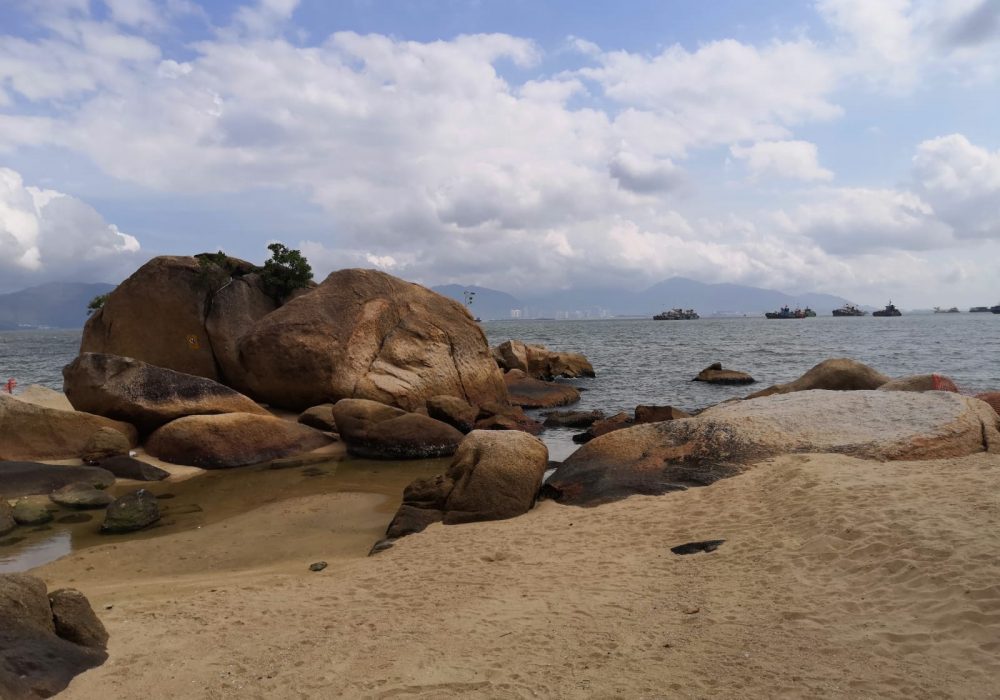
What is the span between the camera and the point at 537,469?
423 inches

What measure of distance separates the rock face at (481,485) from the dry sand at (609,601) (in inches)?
19.3

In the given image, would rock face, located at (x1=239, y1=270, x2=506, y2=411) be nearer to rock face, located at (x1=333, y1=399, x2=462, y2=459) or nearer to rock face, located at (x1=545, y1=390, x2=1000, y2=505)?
rock face, located at (x1=333, y1=399, x2=462, y2=459)

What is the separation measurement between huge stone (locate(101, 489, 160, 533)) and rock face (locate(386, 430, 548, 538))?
4046 mm

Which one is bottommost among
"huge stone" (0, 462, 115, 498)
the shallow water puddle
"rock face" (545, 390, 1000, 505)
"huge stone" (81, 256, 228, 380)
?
the shallow water puddle

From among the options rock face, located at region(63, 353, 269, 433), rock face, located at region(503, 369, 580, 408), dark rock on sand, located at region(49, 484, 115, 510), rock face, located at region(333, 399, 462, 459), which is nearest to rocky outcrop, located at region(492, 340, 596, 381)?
rock face, located at region(503, 369, 580, 408)

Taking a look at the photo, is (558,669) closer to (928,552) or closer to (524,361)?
(928,552)

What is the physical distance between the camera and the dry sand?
491 cm

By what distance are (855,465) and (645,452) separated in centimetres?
327

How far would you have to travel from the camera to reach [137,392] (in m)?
15.3

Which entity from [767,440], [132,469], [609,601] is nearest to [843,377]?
[767,440]

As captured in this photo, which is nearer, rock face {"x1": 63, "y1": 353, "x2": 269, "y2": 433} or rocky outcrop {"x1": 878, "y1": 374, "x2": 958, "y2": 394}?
rocky outcrop {"x1": 878, "y1": 374, "x2": 958, "y2": 394}

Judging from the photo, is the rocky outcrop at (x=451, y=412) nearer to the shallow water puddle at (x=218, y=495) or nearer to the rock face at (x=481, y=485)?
the shallow water puddle at (x=218, y=495)

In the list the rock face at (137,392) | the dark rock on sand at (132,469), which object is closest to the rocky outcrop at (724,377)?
the rock face at (137,392)

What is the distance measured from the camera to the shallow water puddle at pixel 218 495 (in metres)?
9.55
